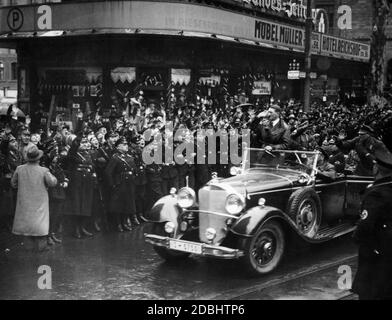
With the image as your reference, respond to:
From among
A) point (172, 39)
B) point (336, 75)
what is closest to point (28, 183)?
point (172, 39)

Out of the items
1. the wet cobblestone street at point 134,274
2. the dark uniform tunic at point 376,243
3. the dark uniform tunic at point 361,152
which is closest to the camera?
the dark uniform tunic at point 376,243

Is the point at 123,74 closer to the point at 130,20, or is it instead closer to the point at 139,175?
the point at 130,20

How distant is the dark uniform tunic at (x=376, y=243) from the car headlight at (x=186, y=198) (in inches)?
113

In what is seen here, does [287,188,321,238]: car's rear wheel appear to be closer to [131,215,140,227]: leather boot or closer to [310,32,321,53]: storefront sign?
[131,215,140,227]: leather boot

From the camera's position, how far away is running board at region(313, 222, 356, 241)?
25.4ft

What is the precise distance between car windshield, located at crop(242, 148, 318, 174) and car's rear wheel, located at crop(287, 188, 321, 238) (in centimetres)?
48

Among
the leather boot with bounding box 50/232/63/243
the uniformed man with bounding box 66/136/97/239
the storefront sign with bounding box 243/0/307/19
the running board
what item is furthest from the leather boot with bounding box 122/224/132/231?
the storefront sign with bounding box 243/0/307/19

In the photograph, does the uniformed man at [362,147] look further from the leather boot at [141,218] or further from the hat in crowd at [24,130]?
the hat in crowd at [24,130]

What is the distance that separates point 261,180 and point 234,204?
817 mm

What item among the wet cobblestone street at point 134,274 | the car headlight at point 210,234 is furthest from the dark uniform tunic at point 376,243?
the car headlight at point 210,234

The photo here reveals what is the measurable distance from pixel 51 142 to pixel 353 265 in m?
5.07

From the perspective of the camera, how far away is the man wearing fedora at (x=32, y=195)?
741 cm

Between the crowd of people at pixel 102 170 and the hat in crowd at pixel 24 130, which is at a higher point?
the hat in crowd at pixel 24 130

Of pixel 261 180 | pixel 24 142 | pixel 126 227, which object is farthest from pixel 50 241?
pixel 261 180
